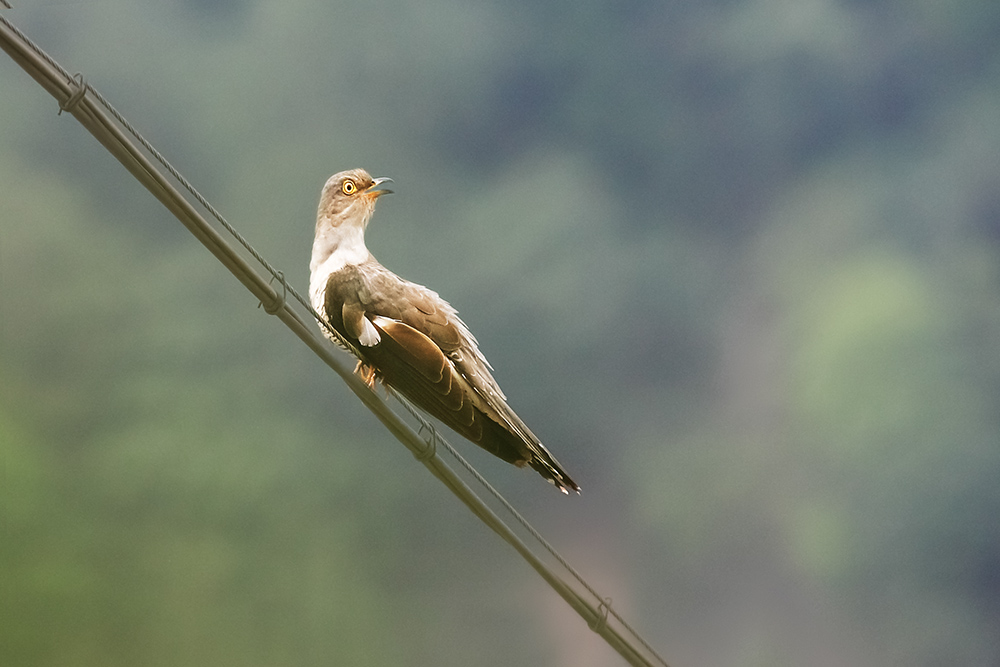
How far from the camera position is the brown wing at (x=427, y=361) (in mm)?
2768

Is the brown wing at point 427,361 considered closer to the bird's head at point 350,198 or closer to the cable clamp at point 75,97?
the bird's head at point 350,198

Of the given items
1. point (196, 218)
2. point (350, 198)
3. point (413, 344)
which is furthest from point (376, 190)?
point (196, 218)

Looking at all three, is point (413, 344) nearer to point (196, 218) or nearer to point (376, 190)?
point (376, 190)

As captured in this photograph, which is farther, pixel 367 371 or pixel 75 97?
pixel 367 371

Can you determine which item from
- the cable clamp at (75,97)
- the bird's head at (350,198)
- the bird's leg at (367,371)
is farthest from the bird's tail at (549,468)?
the cable clamp at (75,97)

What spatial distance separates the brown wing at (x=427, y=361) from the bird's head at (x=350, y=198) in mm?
190

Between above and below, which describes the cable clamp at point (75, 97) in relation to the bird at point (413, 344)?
below

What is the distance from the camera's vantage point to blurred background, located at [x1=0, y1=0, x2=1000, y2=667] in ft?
9.15

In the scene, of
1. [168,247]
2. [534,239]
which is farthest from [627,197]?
[168,247]

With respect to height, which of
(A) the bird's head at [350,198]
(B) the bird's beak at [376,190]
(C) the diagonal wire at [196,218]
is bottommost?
(C) the diagonal wire at [196,218]

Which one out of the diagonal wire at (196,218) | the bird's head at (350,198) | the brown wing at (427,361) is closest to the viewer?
the diagonal wire at (196,218)

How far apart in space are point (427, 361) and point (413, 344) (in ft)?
0.20

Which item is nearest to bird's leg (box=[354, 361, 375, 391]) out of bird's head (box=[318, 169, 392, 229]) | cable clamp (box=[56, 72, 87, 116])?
bird's head (box=[318, 169, 392, 229])

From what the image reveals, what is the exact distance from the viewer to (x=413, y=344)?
278 cm
